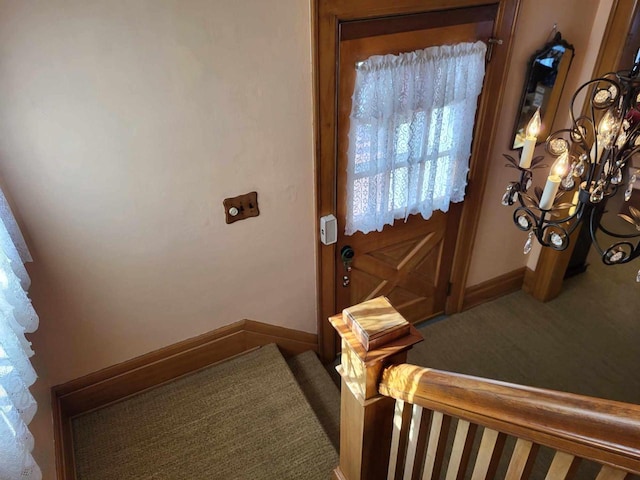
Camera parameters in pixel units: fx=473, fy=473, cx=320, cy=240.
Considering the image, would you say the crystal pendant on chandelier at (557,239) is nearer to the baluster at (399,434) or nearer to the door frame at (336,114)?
the baluster at (399,434)

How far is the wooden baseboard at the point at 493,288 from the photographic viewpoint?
142 inches

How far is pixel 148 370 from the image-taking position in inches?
98.1

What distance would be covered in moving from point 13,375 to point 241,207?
1.26 meters

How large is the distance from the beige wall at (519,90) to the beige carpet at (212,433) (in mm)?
1739

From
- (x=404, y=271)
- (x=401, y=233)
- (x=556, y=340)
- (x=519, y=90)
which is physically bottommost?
(x=556, y=340)

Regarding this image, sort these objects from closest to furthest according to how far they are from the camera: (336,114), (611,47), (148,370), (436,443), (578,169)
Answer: (436,443) → (578,169) → (336,114) → (148,370) → (611,47)

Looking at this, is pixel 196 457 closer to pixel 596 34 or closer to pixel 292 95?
pixel 292 95

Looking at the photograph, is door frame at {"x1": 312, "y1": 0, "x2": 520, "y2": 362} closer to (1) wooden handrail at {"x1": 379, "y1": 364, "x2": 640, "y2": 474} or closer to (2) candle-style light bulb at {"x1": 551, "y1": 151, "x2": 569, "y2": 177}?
(2) candle-style light bulb at {"x1": 551, "y1": 151, "x2": 569, "y2": 177}

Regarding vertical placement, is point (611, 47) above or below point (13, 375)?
above

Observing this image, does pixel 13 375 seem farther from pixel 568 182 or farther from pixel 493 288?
pixel 493 288

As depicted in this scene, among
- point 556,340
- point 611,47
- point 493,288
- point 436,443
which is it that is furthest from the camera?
point 493,288

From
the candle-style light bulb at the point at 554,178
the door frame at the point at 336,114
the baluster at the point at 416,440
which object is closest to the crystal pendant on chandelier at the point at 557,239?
the candle-style light bulb at the point at 554,178

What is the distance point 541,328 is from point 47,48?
11.2 feet

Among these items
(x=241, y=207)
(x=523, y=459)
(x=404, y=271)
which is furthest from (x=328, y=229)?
(x=523, y=459)
